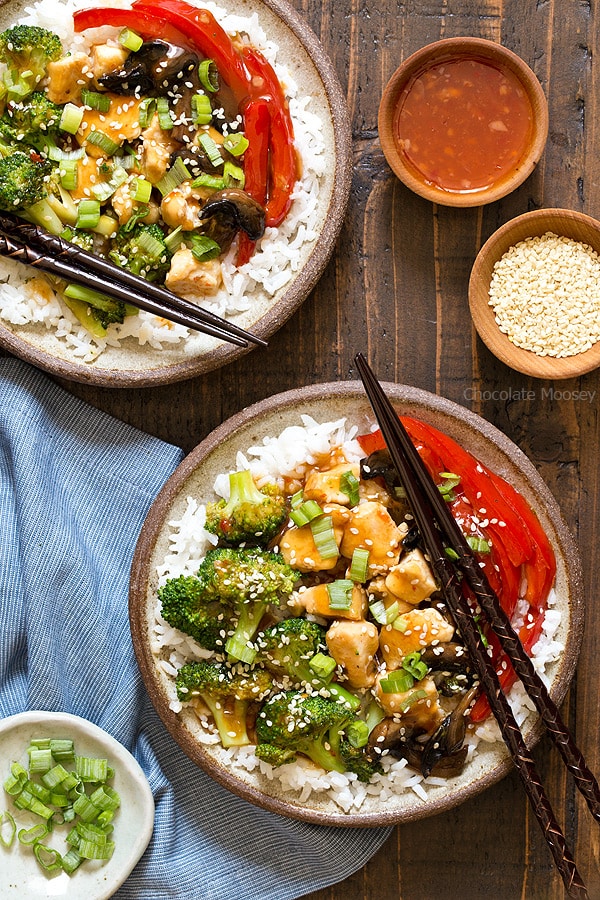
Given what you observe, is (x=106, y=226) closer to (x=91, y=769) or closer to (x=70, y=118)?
(x=70, y=118)

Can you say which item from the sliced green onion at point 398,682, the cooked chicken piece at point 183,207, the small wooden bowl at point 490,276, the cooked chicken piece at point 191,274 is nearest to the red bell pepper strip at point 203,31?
the cooked chicken piece at point 183,207

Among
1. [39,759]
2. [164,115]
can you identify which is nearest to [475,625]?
[39,759]

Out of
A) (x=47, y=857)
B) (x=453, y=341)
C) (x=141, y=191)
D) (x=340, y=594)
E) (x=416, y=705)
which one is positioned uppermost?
(x=141, y=191)

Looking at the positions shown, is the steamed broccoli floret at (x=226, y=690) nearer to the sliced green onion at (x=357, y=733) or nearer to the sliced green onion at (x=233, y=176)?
the sliced green onion at (x=357, y=733)

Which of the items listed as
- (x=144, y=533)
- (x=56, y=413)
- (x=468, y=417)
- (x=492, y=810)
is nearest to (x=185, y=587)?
(x=144, y=533)

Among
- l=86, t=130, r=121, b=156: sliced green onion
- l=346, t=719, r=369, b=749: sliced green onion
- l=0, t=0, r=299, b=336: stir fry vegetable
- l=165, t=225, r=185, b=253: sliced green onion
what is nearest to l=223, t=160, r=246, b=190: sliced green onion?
l=0, t=0, r=299, b=336: stir fry vegetable

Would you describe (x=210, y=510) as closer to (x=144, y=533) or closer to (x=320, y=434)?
(x=144, y=533)
